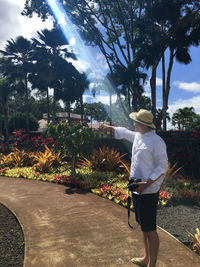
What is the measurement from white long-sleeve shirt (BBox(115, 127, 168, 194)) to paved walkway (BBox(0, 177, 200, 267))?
1157mm

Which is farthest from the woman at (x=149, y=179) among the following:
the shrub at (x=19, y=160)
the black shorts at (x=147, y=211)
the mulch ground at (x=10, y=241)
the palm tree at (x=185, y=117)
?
the palm tree at (x=185, y=117)

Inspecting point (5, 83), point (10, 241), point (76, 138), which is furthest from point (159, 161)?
point (5, 83)

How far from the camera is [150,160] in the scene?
7.61 feet

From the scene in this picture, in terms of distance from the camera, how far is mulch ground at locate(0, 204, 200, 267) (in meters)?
2.78

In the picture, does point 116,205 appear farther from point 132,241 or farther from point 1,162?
point 1,162

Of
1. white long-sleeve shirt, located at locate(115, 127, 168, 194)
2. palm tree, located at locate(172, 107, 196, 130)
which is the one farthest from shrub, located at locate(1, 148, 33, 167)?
palm tree, located at locate(172, 107, 196, 130)

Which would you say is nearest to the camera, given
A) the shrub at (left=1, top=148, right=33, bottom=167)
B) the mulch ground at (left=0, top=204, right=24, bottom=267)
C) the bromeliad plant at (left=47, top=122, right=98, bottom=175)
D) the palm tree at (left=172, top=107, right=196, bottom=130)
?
the mulch ground at (left=0, top=204, right=24, bottom=267)

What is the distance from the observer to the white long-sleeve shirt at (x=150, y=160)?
2.22m

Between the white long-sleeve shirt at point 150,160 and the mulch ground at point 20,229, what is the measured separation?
1.57m

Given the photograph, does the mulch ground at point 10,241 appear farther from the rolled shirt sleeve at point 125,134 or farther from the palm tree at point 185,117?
the palm tree at point 185,117

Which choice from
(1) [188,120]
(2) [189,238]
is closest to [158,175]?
(2) [189,238]

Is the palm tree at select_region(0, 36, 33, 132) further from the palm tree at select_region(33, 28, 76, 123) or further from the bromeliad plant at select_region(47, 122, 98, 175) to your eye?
the bromeliad plant at select_region(47, 122, 98, 175)

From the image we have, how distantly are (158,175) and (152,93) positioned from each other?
1610cm

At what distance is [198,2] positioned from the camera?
49.6 feet
